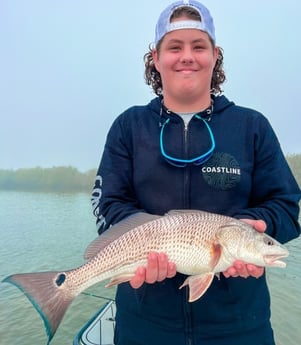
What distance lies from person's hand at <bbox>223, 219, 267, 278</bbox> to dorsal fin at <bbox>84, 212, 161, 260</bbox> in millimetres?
510

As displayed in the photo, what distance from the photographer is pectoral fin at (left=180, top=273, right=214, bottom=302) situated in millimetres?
1900

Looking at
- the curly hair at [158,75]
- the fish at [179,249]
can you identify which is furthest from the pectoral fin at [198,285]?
the curly hair at [158,75]

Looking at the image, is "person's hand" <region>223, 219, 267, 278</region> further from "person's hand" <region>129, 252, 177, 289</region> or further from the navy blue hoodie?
"person's hand" <region>129, 252, 177, 289</region>

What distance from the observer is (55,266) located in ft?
29.3

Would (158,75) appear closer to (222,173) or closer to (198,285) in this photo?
(222,173)

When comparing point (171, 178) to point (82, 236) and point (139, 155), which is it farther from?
point (82, 236)

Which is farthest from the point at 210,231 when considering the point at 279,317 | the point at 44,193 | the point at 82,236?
the point at 44,193

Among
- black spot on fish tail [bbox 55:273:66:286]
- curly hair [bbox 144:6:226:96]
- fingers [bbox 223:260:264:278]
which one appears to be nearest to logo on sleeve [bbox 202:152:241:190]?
fingers [bbox 223:260:264:278]

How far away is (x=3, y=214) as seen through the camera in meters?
16.2

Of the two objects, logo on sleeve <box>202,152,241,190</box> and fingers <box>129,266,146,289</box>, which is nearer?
fingers <box>129,266,146,289</box>

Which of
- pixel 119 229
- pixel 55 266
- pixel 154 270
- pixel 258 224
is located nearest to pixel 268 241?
pixel 258 224

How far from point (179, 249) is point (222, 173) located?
542 mm

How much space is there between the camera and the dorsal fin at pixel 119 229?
2098mm

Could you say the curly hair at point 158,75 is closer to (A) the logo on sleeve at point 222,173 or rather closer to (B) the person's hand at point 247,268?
(A) the logo on sleeve at point 222,173
